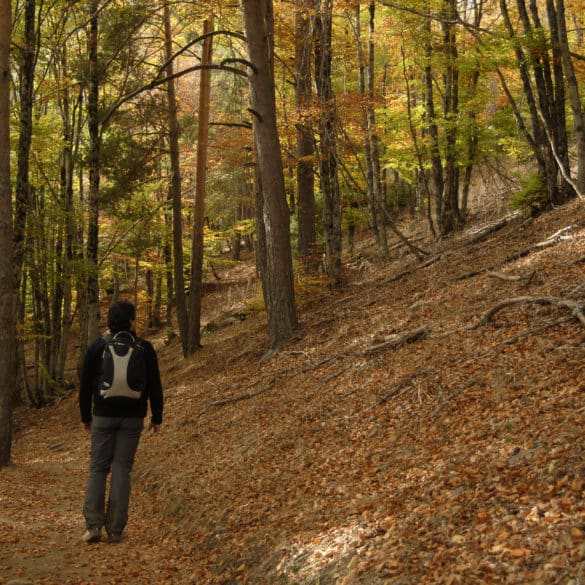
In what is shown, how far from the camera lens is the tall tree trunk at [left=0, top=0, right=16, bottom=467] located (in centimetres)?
840

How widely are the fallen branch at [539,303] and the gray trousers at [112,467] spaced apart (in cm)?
450

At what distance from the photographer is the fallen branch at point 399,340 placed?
27.6 ft

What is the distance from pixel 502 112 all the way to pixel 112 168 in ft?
36.6

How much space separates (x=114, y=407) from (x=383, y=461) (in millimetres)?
2519

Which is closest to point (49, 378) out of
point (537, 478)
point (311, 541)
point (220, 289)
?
point (220, 289)

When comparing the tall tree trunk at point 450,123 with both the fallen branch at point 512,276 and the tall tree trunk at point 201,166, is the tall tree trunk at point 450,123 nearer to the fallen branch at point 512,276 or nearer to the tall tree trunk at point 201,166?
the tall tree trunk at point 201,166

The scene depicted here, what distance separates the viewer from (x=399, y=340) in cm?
851

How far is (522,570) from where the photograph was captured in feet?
10.5

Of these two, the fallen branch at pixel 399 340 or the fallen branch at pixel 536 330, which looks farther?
the fallen branch at pixel 399 340

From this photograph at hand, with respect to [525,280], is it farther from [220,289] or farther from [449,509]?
[220,289]

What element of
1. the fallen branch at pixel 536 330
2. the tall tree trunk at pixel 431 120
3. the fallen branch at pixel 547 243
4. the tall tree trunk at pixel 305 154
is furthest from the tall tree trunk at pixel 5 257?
the tall tree trunk at pixel 431 120

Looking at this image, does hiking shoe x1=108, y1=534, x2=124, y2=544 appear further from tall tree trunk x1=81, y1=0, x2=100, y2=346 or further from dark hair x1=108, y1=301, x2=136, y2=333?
tall tree trunk x1=81, y1=0, x2=100, y2=346

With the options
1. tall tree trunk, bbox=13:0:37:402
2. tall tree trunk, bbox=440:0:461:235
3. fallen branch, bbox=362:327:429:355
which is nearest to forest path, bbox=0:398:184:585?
fallen branch, bbox=362:327:429:355

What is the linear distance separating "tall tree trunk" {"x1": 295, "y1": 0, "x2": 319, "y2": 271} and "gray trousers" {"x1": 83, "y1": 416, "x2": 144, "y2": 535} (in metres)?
9.56
